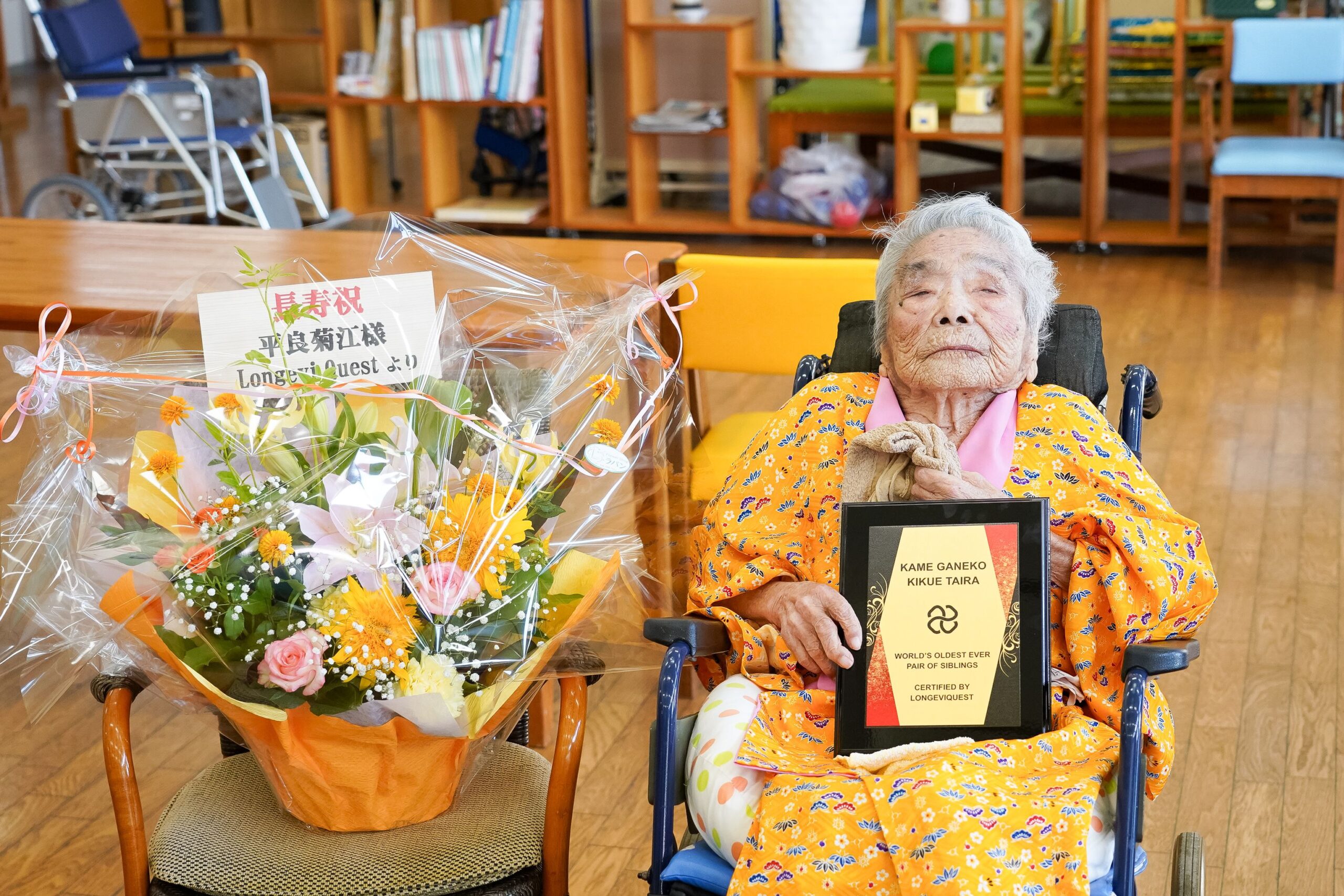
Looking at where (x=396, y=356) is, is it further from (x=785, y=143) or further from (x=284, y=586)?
(x=785, y=143)

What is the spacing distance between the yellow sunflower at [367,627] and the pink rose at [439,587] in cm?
2

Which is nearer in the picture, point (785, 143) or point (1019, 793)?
point (1019, 793)

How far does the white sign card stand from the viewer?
1570 millimetres

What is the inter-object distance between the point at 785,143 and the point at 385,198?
2.11 meters

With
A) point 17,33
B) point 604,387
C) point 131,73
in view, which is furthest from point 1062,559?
point 17,33

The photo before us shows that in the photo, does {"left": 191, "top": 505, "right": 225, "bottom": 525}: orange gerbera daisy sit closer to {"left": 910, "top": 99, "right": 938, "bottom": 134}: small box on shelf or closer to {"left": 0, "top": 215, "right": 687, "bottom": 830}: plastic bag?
{"left": 0, "top": 215, "right": 687, "bottom": 830}: plastic bag

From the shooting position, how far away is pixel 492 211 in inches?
257

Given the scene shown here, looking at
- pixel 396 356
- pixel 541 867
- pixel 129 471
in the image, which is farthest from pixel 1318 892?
pixel 129 471

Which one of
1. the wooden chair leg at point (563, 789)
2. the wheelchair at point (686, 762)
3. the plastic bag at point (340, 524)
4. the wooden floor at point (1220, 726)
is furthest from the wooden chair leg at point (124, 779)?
the wheelchair at point (686, 762)

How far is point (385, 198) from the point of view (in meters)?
7.36

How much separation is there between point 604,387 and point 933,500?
0.43 meters

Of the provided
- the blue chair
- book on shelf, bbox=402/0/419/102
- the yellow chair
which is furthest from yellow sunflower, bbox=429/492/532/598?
book on shelf, bbox=402/0/419/102

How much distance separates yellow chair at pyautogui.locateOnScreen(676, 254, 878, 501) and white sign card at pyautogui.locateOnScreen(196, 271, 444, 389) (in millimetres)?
965

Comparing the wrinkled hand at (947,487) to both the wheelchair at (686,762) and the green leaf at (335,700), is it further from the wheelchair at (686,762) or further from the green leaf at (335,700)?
the green leaf at (335,700)
